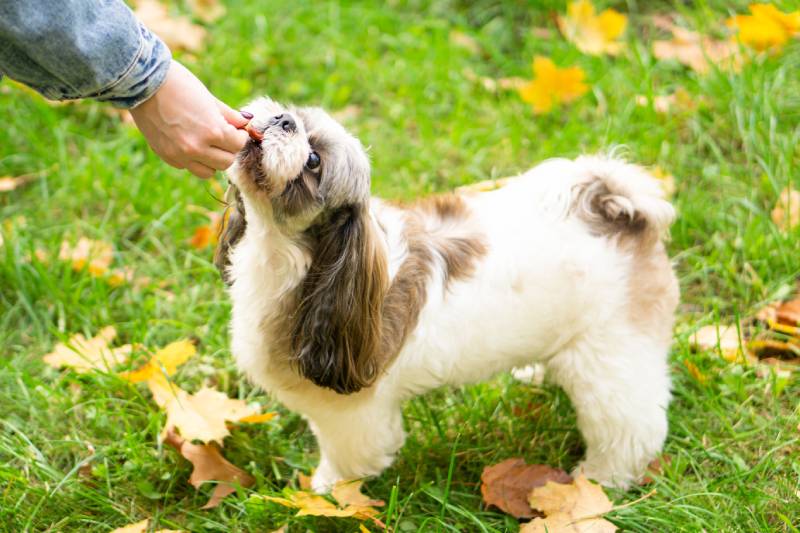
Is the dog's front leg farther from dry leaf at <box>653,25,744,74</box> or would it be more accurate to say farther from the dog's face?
dry leaf at <box>653,25,744,74</box>

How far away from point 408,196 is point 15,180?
1.77m

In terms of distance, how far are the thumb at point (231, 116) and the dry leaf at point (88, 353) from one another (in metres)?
1.17

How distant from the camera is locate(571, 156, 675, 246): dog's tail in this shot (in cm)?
261

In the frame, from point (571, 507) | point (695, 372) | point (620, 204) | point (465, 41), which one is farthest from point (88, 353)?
point (465, 41)

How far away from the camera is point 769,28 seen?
4090 mm

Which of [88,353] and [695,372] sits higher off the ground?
[88,353]

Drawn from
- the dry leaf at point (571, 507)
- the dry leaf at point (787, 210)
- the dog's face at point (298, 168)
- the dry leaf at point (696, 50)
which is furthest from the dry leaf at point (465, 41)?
the dry leaf at point (571, 507)

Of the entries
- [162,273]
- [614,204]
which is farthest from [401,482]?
[162,273]

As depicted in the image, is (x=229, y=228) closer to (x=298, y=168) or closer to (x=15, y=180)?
(x=298, y=168)

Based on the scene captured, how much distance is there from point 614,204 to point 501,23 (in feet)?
8.53

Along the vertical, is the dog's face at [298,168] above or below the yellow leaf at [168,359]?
above

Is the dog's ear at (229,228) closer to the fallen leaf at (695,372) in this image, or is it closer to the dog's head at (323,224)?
the dog's head at (323,224)

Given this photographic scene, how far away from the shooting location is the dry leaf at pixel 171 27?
4703mm

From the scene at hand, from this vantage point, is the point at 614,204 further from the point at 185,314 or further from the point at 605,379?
the point at 185,314
